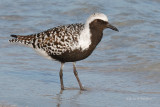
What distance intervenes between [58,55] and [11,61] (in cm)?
218

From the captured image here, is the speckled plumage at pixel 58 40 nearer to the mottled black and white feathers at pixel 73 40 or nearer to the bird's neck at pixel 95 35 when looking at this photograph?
the mottled black and white feathers at pixel 73 40

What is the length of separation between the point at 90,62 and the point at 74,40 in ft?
7.99

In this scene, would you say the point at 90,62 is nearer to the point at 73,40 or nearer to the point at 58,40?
the point at 58,40

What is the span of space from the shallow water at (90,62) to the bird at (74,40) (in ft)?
2.15

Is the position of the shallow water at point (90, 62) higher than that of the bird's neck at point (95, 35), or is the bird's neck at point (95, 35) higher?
the bird's neck at point (95, 35)

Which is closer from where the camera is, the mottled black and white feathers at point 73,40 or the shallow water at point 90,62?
the shallow water at point 90,62

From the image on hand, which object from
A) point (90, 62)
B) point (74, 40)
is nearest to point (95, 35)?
point (74, 40)

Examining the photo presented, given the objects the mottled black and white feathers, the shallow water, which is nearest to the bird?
the mottled black and white feathers

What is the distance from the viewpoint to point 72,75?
10.5m

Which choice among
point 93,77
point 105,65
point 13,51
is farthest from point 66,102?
point 13,51

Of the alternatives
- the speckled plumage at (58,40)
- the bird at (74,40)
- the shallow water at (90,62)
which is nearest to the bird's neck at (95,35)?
the bird at (74,40)

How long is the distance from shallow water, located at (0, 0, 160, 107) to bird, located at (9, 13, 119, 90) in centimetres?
66

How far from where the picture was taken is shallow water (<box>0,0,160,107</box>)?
8.60 metres

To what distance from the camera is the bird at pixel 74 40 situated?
30.1 ft
